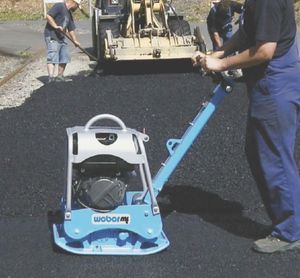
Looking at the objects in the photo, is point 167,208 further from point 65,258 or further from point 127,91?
point 127,91

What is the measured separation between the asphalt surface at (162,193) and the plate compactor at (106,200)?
0.37 ft

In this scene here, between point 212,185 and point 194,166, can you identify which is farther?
point 194,166

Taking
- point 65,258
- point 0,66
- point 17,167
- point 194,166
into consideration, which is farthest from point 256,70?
point 0,66

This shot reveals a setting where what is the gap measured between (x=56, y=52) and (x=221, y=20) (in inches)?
125

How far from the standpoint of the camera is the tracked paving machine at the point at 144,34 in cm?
1246

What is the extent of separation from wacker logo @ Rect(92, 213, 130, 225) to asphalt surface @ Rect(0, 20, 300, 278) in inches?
8.5

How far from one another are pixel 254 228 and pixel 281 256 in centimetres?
55

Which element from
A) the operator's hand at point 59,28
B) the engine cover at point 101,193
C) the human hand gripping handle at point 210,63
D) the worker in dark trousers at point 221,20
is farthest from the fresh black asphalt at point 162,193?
the worker in dark trousers at point 221,20

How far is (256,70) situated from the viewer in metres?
4.22

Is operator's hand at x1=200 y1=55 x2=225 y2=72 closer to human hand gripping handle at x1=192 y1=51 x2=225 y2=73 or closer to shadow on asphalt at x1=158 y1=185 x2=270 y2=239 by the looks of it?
human hand gripping handle at x1=192 y1=51 x2=225 y2=73

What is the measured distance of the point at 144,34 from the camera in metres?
13.1

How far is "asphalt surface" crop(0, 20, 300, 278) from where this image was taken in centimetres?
416

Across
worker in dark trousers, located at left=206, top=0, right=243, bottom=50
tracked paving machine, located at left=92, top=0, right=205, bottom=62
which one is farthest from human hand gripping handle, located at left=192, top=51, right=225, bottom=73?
worker in dark trousers, located at left=206, top=0, right=243, bottom=50

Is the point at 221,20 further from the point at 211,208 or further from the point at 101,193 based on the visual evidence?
the point at 101,193
